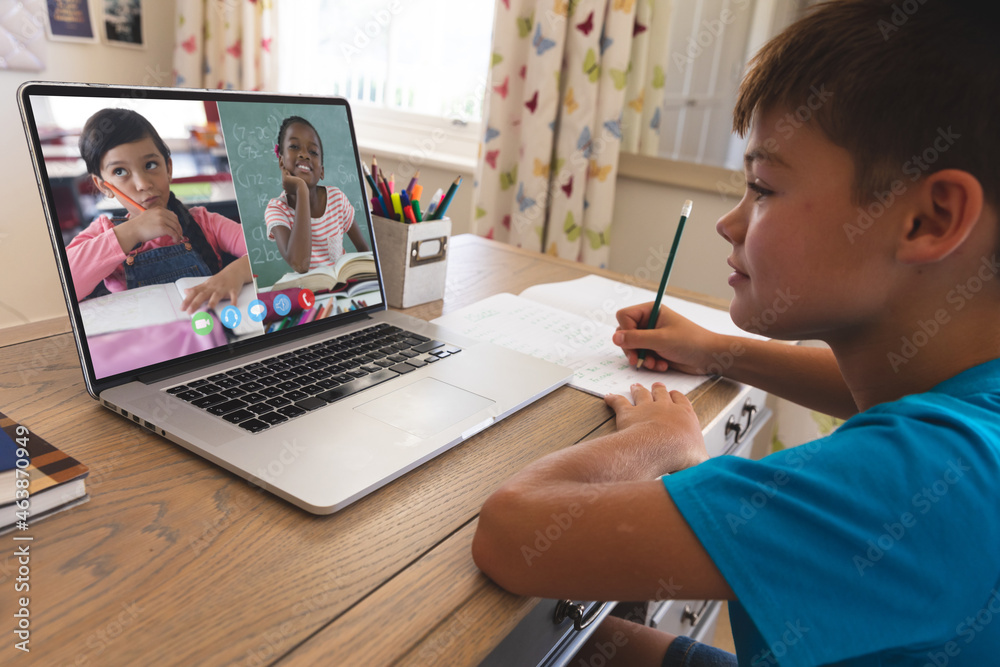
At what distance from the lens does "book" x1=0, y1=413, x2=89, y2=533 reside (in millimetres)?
453

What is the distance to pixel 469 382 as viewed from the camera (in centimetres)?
73

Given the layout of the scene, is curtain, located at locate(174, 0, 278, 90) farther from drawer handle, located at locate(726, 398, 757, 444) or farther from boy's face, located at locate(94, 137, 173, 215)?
drawer handle, located at locate(726, 398, 757, 444)

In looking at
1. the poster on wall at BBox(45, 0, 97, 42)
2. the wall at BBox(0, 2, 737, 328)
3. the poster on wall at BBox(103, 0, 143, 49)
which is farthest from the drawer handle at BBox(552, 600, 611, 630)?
the poster on wall at BBox(103, 0, 143, 49)

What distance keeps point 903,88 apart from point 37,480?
26.6 inches

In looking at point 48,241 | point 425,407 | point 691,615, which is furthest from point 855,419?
point 48,241

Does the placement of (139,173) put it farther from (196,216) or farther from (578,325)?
(578,325)

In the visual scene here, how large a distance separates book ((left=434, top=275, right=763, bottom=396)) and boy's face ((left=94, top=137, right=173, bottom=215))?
38cm

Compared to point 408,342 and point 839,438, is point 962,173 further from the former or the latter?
point 408,342

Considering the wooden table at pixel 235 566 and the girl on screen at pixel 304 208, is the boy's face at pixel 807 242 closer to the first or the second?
the wooden table at pixel 235 566

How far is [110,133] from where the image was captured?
0.62 m

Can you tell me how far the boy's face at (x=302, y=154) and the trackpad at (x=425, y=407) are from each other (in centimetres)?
29

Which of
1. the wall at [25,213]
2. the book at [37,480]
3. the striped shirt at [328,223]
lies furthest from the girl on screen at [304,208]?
the wall at [25,213]

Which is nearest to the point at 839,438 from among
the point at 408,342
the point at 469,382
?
the point at 469,382

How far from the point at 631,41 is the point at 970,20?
4.67 feet
